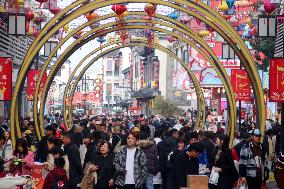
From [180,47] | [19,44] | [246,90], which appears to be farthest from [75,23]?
[180,47]

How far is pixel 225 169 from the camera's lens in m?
17.1

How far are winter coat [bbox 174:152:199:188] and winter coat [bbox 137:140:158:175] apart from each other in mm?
1691

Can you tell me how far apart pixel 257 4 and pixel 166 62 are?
178ft

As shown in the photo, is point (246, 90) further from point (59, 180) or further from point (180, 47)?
point (180, 47)

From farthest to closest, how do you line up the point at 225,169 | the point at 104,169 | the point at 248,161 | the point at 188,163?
the point at 248,161
the point at 225,169
the point at 104,169
the point at 188,163

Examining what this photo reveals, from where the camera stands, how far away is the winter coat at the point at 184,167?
16.2 m

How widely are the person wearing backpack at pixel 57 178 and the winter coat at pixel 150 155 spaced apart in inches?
133

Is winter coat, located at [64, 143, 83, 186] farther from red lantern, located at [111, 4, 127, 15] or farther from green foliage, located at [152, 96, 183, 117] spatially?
green foliage, located at [152, 96, 183, 117]

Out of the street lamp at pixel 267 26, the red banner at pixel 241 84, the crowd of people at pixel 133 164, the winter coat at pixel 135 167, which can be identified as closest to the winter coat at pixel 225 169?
the crowd of people at pixel 133 164

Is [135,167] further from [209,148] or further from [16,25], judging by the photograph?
[16,25]

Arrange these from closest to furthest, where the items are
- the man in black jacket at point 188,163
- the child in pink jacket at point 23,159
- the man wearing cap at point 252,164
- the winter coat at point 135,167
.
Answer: the man in black jacket at point 188,163, the winter coat at point 135,167, the child in pink jacket at point 23,159, the man wearing cap at point 252,164

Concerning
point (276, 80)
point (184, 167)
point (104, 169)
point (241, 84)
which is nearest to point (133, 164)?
point (104, 169)

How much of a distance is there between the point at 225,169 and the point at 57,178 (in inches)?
149

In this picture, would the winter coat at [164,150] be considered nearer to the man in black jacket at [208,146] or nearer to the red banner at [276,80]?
the man in black jacket at [208,146]
